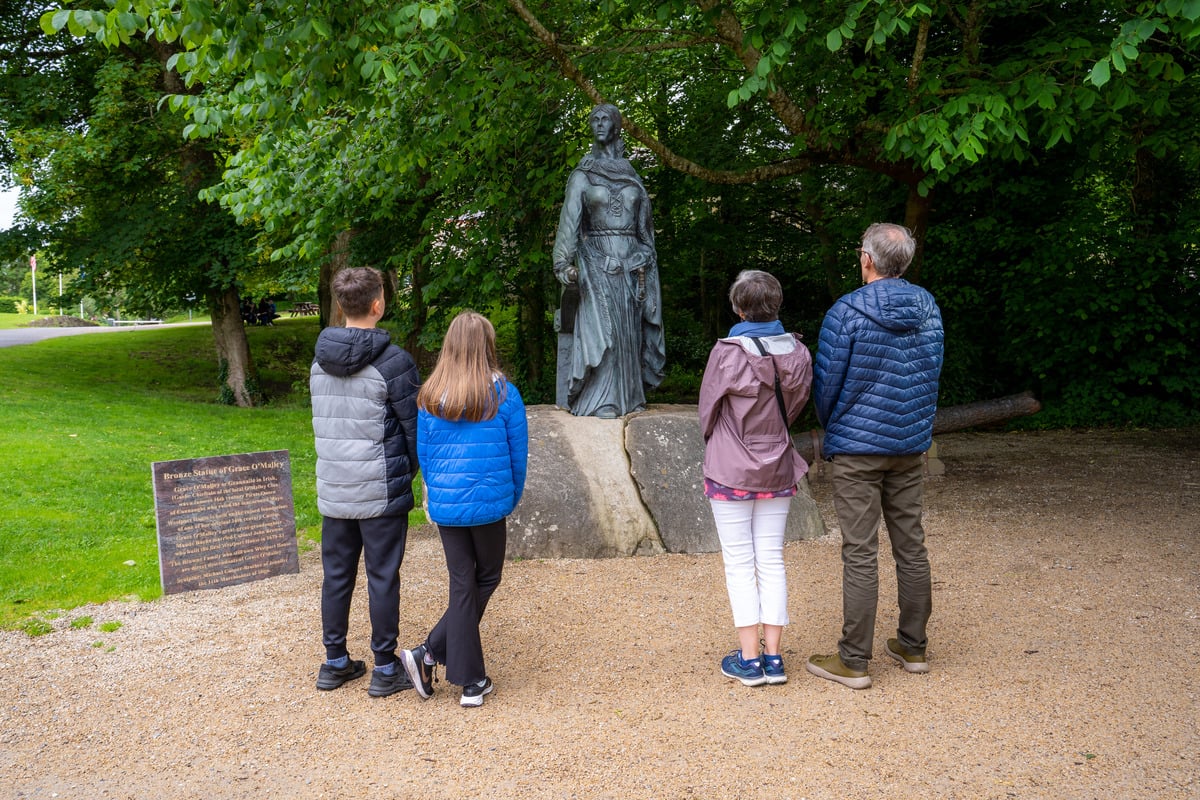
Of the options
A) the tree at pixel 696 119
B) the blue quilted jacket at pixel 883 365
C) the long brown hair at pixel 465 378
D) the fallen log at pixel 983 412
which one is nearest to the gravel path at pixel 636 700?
the blue quilted jacket at pixel 883 365

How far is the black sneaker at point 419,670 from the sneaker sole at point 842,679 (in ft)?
5.57

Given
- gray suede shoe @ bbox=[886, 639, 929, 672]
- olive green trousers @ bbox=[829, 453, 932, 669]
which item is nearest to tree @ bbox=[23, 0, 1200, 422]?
olive green trousers @ bbox=[829, 453, 932, 669]

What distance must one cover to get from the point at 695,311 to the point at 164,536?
13235 mm

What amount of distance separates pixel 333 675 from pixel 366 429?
3.71 feet

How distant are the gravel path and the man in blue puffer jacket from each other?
17.7 inches

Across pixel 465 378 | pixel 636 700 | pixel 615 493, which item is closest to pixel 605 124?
pixel 615 493

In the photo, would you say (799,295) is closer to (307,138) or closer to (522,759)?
(307,138)

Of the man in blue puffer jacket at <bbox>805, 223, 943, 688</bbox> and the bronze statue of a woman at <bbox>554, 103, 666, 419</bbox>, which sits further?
the bronze statue of a woman at <bbox>554, 103, 666, 419</bbox>

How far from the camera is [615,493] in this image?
6531 millimetres

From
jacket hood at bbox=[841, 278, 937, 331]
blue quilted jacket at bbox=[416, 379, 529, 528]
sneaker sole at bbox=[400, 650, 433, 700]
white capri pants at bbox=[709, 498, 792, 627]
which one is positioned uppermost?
jacket hood at bbox=[841, 278, 937, 331]

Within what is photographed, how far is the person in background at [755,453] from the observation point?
403 centimetres

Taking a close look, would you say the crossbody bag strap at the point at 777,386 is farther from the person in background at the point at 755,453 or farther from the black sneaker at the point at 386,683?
the black sneaker at the point at 386,683

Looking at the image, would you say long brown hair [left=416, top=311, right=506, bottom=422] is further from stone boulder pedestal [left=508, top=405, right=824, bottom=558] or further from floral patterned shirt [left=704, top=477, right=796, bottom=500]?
stone boulder pedestal [left=508, top=405, right=824, bottom=558]

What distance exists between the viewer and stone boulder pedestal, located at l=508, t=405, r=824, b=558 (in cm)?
Result: 641
